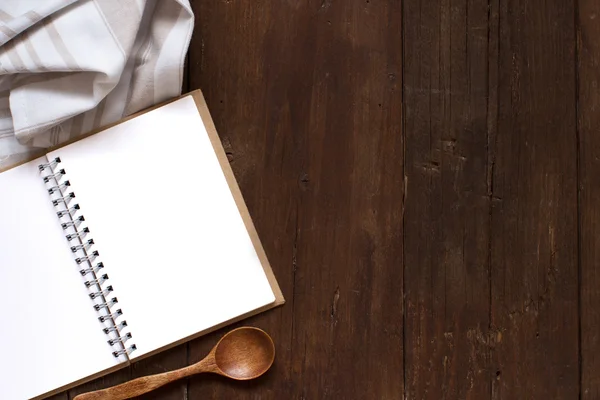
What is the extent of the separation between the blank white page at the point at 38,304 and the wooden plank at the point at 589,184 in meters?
0.46

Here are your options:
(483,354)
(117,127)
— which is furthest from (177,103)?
(483,354)

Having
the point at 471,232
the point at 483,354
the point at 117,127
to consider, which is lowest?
the point at 483,354

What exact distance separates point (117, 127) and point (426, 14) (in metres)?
0.31

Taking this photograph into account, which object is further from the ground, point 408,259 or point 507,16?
point 507,16

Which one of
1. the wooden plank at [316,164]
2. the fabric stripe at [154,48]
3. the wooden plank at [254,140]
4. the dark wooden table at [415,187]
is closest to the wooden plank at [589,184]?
the dark wooden table at [415,187]

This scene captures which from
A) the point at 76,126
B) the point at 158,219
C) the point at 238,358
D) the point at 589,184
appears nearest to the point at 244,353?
the point at 238,358

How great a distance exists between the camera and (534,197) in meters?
0.62

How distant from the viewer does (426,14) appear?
0.62 metres

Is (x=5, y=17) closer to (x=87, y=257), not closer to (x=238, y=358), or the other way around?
(x=87, y=257)

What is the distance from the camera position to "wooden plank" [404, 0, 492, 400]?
62 cm

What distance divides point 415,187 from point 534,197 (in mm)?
117

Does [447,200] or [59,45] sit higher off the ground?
[59,45]

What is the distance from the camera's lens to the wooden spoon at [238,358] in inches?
23.4

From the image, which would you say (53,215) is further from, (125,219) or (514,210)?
(514,210)
